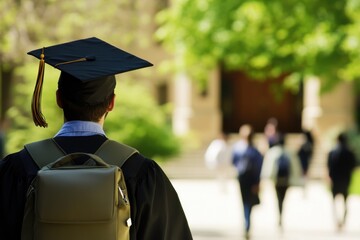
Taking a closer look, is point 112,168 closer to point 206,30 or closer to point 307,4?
point 307,4

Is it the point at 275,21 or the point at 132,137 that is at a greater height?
the point at 275,21

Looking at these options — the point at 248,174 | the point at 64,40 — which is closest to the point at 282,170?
the point at 248,174

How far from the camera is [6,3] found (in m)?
16.7

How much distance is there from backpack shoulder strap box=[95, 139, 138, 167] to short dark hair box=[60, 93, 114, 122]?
0.41 ft

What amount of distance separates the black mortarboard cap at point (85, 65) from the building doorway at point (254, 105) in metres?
36.6

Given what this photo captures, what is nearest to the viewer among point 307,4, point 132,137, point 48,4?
point 48,4

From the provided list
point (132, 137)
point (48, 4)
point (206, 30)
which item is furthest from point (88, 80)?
point (132, 137)

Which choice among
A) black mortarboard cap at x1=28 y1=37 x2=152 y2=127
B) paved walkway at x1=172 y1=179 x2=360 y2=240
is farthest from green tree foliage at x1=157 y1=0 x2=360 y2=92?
black mortarboard cap at x1=28 y1=37 x2=152 y2=127

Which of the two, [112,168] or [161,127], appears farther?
[161,127]

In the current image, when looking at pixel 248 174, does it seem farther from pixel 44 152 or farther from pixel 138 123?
pixel 138 123

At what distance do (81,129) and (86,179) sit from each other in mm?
308

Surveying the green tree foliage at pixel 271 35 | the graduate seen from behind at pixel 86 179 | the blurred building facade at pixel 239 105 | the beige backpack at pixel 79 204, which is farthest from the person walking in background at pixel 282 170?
the blurred building facade at pixel 239 105

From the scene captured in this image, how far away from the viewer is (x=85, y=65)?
12.4ft

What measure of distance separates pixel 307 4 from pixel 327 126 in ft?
59.5
